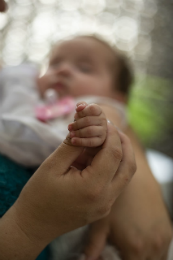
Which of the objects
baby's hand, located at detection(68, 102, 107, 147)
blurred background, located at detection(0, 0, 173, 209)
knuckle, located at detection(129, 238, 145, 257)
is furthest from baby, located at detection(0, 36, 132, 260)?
blurred background, located at detection(0, 0, 173, 209)

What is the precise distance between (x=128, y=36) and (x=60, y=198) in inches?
70.9

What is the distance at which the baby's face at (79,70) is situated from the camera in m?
0.75

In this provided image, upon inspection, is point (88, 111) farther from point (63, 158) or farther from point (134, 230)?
point (134, 230)

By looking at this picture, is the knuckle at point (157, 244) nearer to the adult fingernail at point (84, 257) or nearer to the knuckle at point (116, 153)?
the adult fingernail at point (84, 257)

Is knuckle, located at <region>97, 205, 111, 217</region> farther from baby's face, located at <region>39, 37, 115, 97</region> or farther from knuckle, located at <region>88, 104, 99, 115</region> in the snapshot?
baby's face, located at <region>39, 37, 115, 97</region>

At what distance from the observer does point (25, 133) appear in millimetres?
506

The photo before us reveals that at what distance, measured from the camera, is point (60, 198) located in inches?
13.6

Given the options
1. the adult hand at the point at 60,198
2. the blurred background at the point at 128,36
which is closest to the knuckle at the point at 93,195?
the adult hand at the point at 60,198

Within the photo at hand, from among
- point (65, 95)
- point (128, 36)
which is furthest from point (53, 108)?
point (128, 36)

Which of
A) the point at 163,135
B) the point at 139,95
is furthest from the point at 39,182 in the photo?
the point at 163,135

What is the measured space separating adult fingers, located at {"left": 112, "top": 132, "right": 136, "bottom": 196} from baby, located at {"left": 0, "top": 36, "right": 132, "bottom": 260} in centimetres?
6

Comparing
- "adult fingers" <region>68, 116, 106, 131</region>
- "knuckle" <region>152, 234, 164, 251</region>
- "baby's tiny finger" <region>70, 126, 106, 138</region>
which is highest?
"adult fingers" <region>68, 116, 106, 131</region>

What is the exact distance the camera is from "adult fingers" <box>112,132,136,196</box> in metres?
0.38

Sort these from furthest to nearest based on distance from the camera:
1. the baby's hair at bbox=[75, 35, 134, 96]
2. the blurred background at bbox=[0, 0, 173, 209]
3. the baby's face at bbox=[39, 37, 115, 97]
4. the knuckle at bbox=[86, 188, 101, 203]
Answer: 1. the blurred background at bbox=[0, 0, 173, 209]
2. the baby's hair at bbox=[75, 35, 134, 96]
3. the baby's face at bbox=[39, 37, 115, 97]
4. the knuckle at bbox=[86, 188, 101, 203]
